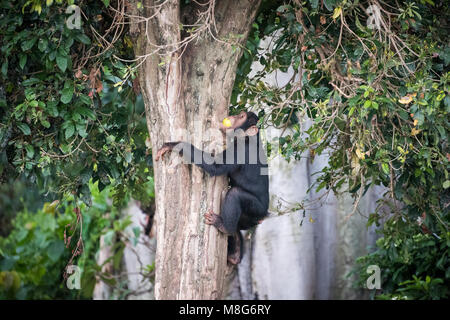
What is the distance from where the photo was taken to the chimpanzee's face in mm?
4258

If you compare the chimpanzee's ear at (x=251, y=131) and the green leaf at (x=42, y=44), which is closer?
the green leaf at (x=42, y=44)

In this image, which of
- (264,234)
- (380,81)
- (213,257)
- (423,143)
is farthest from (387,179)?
(264,234)

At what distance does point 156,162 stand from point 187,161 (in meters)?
0.23

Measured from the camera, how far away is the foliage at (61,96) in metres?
4.07

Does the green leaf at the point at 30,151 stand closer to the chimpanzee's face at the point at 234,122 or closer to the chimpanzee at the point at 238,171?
the chimpanzee at the point at 238,171

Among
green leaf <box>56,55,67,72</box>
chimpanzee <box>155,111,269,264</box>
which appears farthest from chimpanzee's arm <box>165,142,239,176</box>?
green leaf <box>56,55,67,72</box>

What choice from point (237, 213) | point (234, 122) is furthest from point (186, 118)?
point (237, 213)

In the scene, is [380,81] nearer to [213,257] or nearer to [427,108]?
[427,108]

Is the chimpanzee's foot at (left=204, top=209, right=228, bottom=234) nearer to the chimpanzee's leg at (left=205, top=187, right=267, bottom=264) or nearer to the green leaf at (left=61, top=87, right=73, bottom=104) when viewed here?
the chimpanzee's leg at (left=205, top=187, right=267, bottom=264)

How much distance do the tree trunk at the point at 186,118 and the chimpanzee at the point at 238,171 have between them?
0.08 metres

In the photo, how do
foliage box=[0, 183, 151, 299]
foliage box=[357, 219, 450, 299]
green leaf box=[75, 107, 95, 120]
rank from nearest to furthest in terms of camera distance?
green leaf box=[75, 107, 95, 120]
foliage box=[357, 219, 450, 299]
foliage box=[0, 183, 151, 299]

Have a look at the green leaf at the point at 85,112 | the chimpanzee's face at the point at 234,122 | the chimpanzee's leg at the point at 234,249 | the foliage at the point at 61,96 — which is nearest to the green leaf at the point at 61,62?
the foliage at the point at 61,96

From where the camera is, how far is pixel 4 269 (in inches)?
320

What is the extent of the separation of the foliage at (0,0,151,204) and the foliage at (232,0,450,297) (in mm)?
1121
